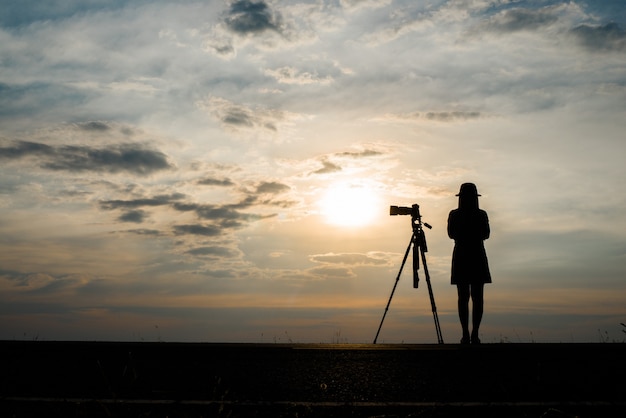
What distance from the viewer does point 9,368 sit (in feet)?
24.2

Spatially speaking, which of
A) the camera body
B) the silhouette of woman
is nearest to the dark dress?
the silhouette of woman

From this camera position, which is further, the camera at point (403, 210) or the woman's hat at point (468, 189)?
the camera at point (403, 210)

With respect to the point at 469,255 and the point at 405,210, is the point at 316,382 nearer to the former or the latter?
the point at 469,255

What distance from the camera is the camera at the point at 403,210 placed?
13.8 meters

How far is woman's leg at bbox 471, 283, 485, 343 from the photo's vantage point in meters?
11.8

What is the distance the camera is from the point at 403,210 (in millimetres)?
13914

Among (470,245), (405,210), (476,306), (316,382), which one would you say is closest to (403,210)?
(405,210)

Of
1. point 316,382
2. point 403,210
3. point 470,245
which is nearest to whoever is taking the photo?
point 316,382

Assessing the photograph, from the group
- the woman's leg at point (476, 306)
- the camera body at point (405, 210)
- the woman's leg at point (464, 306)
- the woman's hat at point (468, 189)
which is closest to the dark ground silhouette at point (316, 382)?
the woman's leg at point (464, 306)

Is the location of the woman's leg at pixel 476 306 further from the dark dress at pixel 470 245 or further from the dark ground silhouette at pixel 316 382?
the dark ground silhouette at pixel 316 382

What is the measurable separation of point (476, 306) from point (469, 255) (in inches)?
36.6

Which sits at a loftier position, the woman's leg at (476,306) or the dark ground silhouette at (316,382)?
the woman's leg at (476,306)

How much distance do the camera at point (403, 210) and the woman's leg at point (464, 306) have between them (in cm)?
247

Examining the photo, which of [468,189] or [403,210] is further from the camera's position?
[403,210]
